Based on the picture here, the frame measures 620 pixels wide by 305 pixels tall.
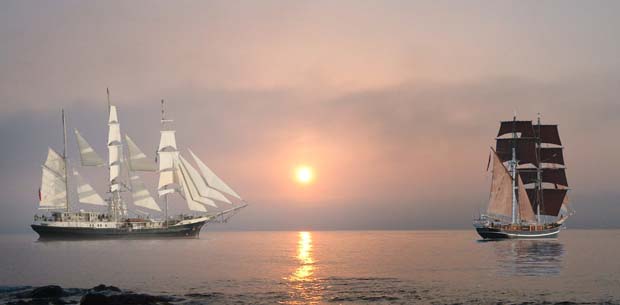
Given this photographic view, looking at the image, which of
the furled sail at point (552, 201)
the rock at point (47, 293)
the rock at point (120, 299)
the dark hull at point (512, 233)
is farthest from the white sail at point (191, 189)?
the rock at point (120, 299)

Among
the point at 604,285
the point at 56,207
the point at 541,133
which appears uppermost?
the point at 541,133

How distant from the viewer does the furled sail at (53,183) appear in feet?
497

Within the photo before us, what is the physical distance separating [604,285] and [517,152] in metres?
97.1

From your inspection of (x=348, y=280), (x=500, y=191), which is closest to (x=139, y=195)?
(x=500, y=191)

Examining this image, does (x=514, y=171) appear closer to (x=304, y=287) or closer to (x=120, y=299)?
(x=304, y=287)

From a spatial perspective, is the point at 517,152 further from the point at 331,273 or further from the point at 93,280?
the point at 93,280

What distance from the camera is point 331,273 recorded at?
2537 inches

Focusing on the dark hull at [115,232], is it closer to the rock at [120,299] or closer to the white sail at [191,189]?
the white sail at [191,189]

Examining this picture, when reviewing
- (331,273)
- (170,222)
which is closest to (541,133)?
(170,222)

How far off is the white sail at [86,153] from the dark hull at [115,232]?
16.3 metres

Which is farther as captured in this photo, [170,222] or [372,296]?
[170,222]

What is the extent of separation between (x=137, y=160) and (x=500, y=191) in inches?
3347

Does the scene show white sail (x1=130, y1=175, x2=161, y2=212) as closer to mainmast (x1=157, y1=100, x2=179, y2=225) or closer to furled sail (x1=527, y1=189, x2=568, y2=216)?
mainmast (x1=157, y1=100, x2=179, y2=225)

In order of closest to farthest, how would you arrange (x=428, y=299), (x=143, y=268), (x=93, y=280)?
(x=428, y=299), (x=93, y=280), (x=143, y=268)
